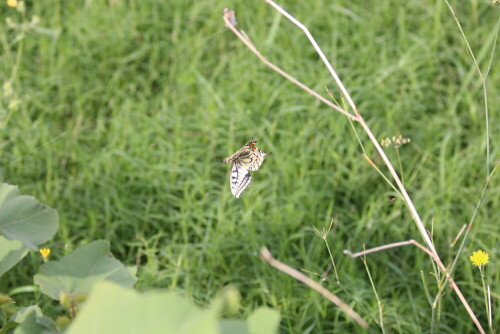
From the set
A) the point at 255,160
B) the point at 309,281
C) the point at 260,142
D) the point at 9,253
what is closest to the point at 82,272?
the point at 9,253

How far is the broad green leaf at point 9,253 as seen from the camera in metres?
0.97

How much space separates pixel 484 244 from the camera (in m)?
2.46

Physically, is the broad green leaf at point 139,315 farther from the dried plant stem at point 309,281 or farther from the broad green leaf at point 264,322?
the dried plant stem at point 309,281

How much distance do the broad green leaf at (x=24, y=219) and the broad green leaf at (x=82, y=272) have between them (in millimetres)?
131

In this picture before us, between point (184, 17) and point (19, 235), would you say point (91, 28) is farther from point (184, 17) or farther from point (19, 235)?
point (19, 235)

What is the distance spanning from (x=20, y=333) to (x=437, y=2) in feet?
10.1

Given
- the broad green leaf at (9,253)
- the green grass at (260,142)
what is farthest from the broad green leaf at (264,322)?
the green grass at (260,142)

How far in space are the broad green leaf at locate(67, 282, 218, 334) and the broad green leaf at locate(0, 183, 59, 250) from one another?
0.47m

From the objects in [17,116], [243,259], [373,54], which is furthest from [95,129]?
[373,54]

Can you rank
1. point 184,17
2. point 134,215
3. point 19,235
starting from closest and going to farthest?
point 19,235
point 134,215
point 184,17

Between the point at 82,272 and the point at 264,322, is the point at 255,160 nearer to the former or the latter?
the point at 82,272

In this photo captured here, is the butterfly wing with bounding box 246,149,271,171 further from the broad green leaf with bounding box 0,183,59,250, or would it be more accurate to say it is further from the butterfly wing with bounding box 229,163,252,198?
the broad green leaf with bounding box 0,183,59,250

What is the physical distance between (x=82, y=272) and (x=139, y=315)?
1.23ft

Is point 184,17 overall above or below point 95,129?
above
